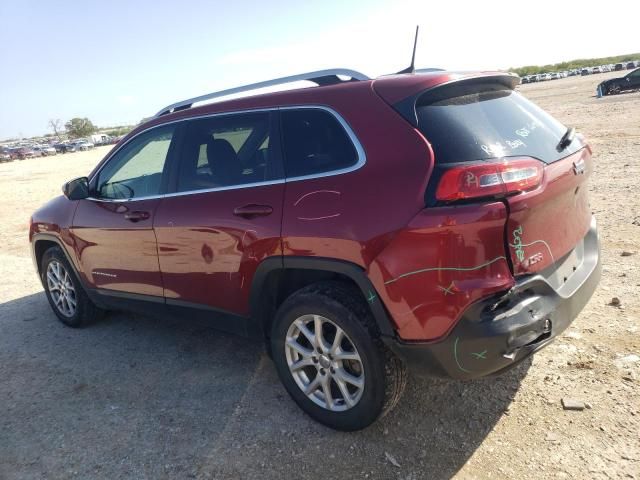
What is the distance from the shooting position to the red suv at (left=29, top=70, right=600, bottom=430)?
2.32m

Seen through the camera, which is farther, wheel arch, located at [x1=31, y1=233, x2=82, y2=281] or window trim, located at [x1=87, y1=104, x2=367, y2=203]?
wheel arch, located at [x1=31, y1=233, x2=82, y2=281]

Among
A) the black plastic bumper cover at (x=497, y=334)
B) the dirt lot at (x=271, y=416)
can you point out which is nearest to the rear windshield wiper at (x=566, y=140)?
the black plastic bumper cover at (x=497, y=334)

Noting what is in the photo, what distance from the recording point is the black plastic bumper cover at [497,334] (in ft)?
7.58

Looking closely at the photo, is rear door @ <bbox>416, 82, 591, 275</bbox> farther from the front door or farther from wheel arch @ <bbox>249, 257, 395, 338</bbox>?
the front door

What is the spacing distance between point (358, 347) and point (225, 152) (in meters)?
1.61

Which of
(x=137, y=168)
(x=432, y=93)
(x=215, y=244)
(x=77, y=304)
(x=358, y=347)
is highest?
(x=432, y=93)

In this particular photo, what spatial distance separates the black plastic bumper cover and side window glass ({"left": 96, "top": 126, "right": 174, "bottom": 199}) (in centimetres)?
226

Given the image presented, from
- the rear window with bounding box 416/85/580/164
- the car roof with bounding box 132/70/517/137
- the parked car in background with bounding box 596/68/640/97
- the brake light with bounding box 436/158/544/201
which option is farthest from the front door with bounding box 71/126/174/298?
the parked car in background with bounding box 596/68/640/97

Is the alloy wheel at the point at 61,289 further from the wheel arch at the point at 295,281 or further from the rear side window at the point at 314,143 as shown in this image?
the rear side window at the point at 314,143

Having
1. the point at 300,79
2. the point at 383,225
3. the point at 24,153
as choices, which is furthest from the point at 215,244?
the point at 24,153

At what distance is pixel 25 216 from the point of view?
39.1 feet

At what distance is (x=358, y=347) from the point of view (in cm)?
267

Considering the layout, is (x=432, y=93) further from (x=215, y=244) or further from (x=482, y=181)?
(x=215, y=244)

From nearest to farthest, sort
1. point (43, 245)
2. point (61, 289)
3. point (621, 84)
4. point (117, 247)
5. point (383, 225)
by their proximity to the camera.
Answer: point (383, 225) < point (117, 247) < point (61, 289) < point (43, 245) < point (621, 84)
